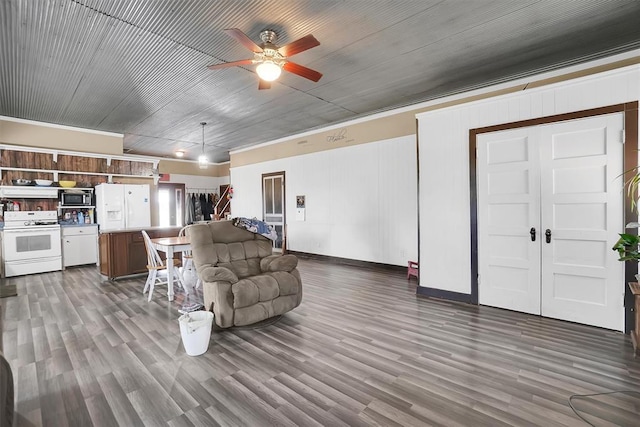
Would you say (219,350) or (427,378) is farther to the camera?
(219,350)

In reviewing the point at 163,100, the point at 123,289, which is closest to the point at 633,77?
the point at 163,100

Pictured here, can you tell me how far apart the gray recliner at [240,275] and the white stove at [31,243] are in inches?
173

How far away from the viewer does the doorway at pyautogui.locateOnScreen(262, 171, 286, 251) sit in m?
8.12

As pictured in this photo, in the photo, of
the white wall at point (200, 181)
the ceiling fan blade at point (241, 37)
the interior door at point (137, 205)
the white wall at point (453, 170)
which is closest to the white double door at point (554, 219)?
the white wall at point (453, 170)

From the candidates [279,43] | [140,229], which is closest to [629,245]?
[279,43]

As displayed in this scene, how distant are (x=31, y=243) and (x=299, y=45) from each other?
634cm

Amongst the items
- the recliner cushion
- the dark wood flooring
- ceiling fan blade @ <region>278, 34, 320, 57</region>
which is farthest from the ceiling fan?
the dark wood flooring

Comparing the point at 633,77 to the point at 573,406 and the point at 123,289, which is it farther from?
the point at 123,289

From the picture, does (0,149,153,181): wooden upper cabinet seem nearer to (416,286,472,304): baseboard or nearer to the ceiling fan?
the ceiling fan

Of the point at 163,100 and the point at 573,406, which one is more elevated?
the point at 163,100

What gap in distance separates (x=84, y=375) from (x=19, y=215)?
5.24 metres

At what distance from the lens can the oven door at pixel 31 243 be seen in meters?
5.42

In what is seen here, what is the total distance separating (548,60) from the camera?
12.8 feet

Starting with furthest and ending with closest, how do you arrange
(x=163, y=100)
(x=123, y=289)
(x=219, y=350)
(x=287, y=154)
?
1. (x=287, y=154)
2. (x=163, y=100)
3. (x=123, y=289)
4. (x=219, y=350)
